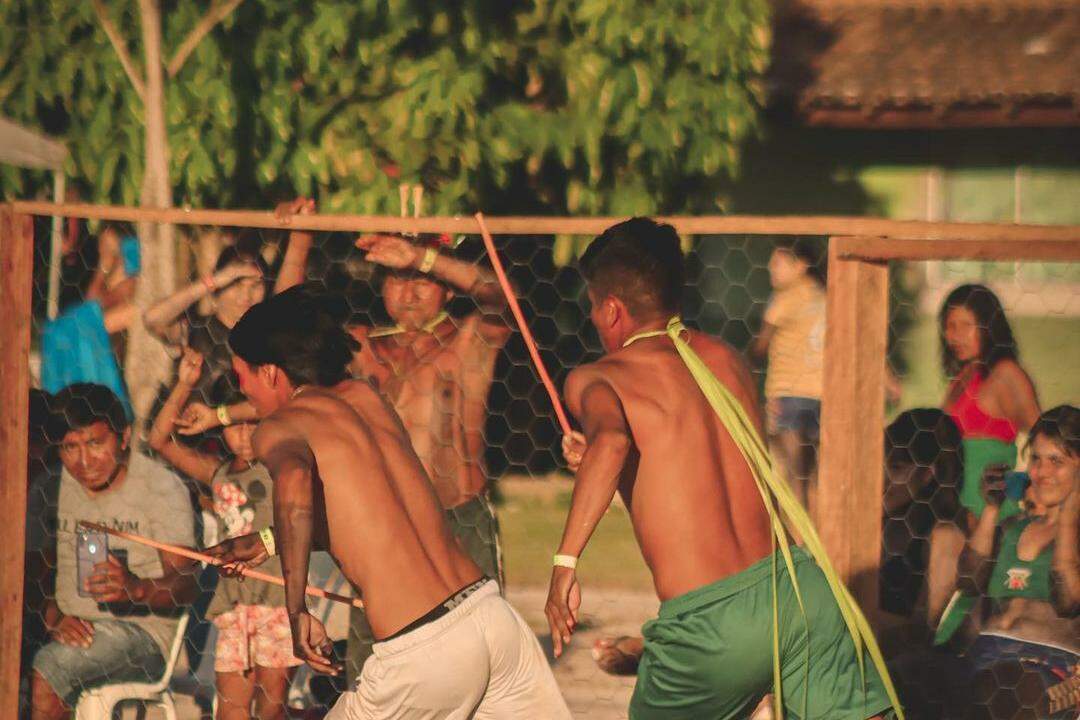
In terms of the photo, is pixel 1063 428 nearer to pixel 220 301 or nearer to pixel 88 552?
pixel 220 301

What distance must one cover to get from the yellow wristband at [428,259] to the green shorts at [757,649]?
5.75 feet

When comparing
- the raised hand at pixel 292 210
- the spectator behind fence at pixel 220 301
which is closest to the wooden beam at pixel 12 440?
the spectator behind fence at pixel 220 301

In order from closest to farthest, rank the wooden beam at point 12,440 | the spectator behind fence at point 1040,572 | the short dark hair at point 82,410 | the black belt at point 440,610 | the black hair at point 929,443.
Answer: the black belt at point 440,610 → the spectator behind fence at point 1040,572 → the black hair at point 929,443 → the wooden beam at point 12,440 → the short dark hair at point 82,410

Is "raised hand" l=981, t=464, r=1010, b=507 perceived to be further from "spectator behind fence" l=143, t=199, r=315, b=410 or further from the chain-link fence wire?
"spectator behind fence" l=143, t=199, r=315, b=410

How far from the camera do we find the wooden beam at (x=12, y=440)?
6.18 m

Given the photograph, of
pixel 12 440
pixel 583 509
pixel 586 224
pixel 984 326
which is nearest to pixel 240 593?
pixel 12 440

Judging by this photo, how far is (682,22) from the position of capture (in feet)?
34.5

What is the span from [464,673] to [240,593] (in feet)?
6.03

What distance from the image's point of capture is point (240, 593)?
6430 mm

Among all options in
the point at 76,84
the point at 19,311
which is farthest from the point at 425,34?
the point at 19,311

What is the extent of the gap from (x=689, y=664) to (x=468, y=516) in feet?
6.37

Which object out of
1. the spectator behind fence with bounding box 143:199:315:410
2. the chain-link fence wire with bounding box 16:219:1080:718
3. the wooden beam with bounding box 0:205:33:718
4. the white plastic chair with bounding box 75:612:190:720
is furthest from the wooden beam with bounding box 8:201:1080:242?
the white plastic chair with bounding box 75:612:190:720

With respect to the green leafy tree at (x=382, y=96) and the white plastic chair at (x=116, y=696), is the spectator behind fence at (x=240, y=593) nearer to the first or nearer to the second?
the white plastic chair at (x=116, y=696)

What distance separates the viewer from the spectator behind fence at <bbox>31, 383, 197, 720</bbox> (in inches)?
246
